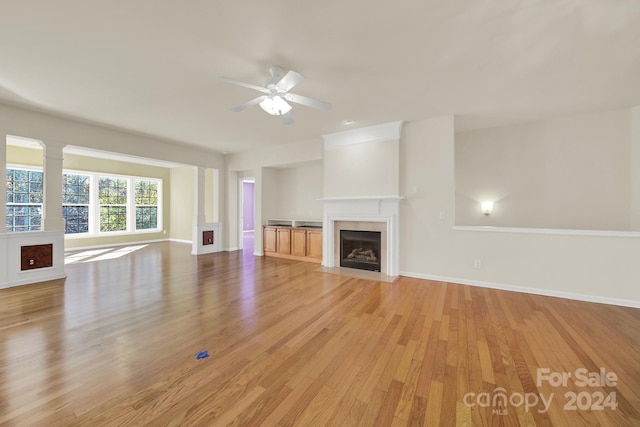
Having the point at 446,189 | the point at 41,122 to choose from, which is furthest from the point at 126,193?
the point at 446,189

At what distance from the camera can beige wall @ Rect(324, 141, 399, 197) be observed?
15.1 feet

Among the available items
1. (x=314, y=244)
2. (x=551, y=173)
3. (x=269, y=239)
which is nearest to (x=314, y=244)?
(x=314, y=244)

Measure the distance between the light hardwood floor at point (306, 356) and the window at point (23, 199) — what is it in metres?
3.67

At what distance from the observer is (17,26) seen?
2129 millimetres

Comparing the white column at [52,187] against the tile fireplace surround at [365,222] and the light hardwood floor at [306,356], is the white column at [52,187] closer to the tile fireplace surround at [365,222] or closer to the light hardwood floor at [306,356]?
the light hardwood floor at [306,356]

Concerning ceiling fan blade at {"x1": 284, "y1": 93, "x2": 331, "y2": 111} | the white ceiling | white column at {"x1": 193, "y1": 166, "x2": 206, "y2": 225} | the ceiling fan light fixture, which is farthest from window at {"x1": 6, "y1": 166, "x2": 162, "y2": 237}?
ceiling fan blade at {"x1": 284, "y1": 93, "x2": 331, "y2": 111}

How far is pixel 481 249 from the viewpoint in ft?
13.2

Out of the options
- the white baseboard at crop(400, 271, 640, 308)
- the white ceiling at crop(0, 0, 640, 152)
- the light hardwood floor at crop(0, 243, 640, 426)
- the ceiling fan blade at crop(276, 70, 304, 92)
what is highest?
the white ceiling at crop(0, 0, 640, 152)

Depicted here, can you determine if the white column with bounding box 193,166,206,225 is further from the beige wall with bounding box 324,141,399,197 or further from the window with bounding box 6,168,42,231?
the beige wall with bounding box 324,141,399,197

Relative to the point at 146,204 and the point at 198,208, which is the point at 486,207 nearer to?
the point at 198,208

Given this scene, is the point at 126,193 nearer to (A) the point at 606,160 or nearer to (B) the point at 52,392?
(B) the point at 52,392

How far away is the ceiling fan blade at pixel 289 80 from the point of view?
2.40 metres

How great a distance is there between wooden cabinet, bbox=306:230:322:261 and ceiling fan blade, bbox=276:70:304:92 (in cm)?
361

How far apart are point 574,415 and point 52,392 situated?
3.30m
